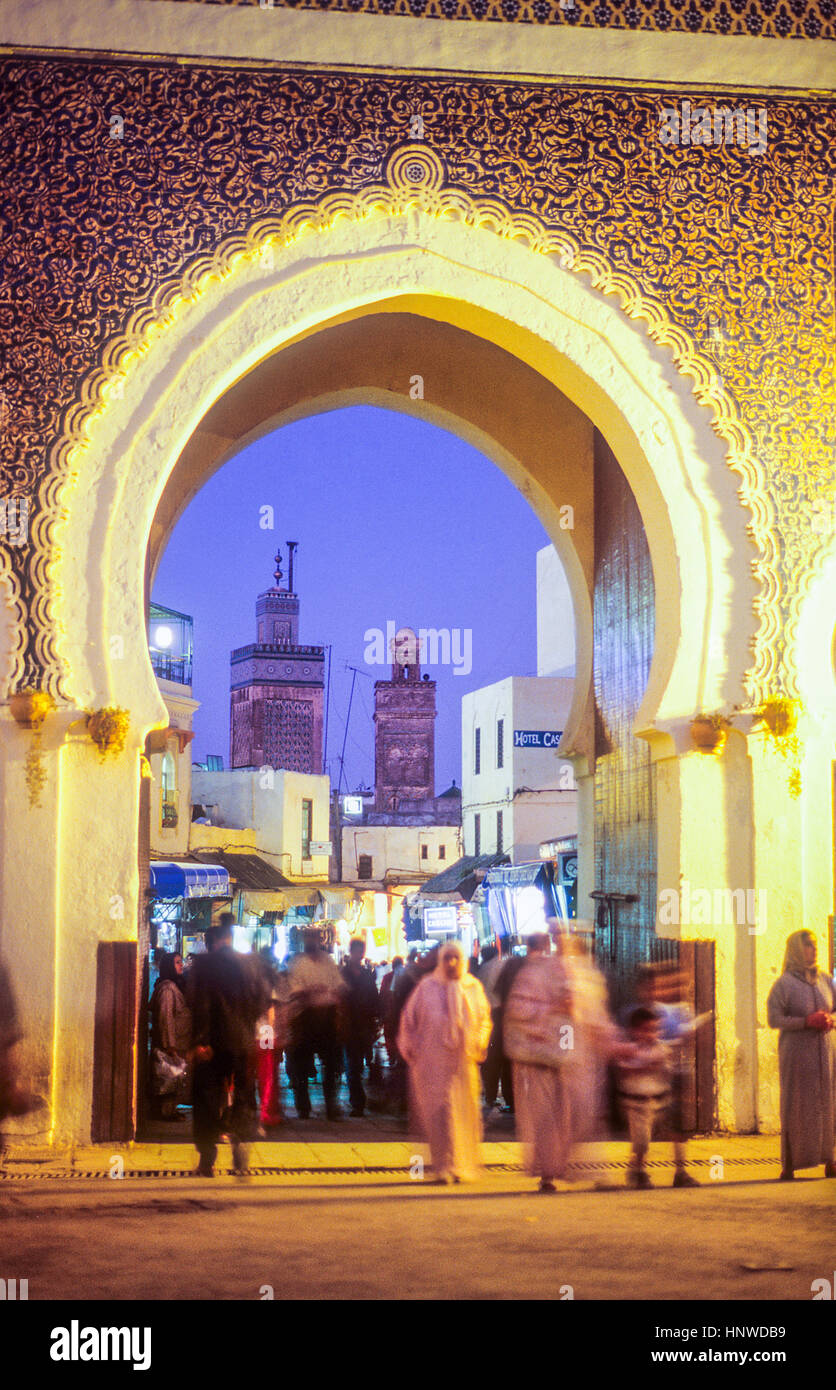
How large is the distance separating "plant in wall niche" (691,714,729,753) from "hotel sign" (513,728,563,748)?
1652 centimetres

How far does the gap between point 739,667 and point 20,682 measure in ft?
12.1

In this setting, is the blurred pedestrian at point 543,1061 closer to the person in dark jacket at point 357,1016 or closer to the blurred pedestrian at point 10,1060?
the person in dark jacket at point 357,1016

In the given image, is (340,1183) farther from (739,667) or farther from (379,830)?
(379,830)

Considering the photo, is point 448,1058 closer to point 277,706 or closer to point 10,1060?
point 10,1060

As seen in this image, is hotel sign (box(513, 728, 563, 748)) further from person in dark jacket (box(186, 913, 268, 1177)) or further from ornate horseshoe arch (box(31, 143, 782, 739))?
person in dark jacket (box(186, 913, 268, 1177))

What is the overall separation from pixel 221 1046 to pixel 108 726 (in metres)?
1.66

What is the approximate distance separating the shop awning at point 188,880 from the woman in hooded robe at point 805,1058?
423 inches

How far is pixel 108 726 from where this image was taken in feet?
22.4

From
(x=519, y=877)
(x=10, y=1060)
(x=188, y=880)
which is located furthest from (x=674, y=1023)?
(x=188, y=880)

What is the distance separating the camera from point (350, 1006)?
8711 mm

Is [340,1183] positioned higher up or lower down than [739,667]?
lower down

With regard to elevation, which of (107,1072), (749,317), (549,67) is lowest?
(107,1072)
